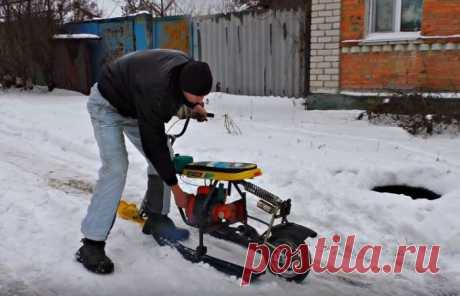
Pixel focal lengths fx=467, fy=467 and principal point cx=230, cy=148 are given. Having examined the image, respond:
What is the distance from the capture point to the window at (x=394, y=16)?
791 centimetres

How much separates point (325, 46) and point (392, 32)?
1.18m

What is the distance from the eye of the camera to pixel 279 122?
7.76m

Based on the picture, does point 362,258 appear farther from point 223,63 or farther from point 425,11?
point 223,63

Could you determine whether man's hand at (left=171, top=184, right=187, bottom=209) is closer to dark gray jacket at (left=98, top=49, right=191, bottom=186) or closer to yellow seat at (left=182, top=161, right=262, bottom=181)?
dark gray jacket at (left=98, top=49, right=191, bottom=186)

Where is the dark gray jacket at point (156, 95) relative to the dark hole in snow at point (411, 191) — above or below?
above

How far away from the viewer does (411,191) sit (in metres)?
4.58

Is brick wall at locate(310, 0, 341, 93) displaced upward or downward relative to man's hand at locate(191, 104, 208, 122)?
upward

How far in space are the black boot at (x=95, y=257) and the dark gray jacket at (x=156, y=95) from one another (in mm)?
721

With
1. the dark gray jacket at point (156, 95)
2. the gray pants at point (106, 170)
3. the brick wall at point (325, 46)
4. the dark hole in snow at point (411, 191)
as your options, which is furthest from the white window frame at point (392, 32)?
the gray pants at point (106, 170)

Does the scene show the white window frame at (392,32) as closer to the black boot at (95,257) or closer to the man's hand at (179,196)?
the man's hand at (179,196)

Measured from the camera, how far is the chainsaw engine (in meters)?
3.20

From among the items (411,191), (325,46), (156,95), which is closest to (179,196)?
(156,95)

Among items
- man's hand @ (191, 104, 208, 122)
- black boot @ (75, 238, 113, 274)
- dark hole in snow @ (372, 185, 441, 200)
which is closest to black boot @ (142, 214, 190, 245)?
black boot @ (75, 238, 113, 274)

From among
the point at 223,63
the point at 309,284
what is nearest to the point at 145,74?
the point at 309,284
